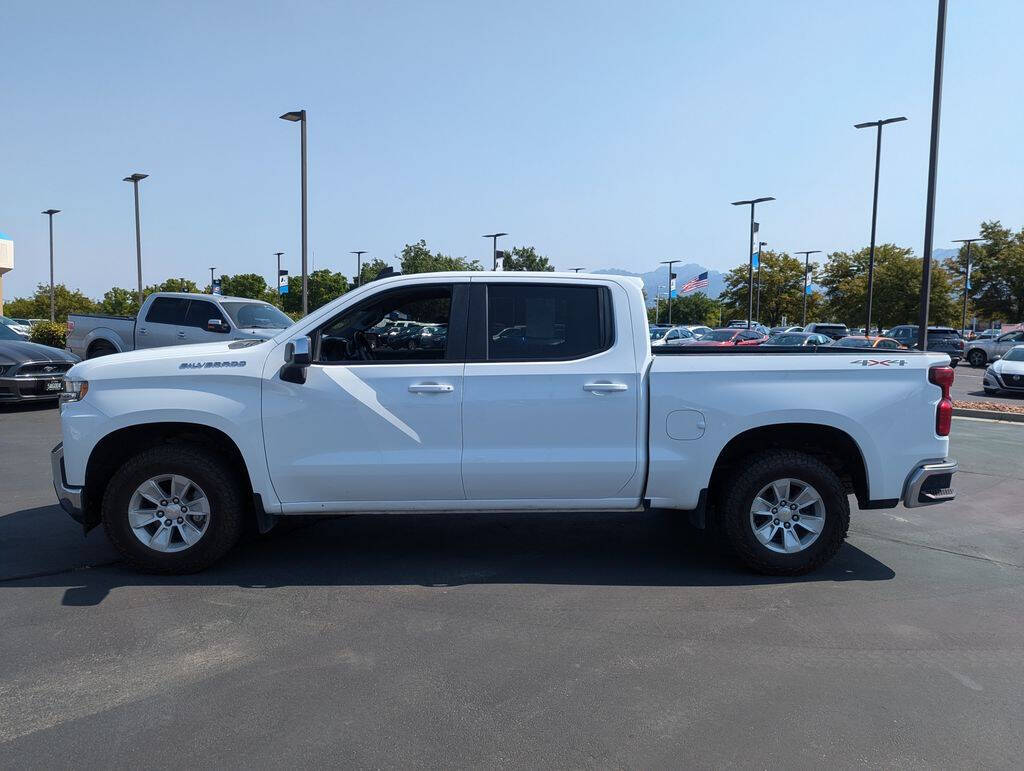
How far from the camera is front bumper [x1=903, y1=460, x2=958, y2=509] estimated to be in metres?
5.32

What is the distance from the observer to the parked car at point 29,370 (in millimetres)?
13188

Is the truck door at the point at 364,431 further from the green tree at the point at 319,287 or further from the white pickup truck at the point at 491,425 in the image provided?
the green tree at the point at 319,287

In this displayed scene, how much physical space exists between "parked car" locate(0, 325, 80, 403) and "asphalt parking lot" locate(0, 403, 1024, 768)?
787 cm

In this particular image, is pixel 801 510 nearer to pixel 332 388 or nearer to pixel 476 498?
pixel 476 498

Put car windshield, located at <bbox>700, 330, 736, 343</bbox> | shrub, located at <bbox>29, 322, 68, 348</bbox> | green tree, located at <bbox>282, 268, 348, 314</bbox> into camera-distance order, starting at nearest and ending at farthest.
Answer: shrub, located at <bbox>29, 322, 68, 348</bbox> → car windshield, located at <bbox>700, 330, 736, 343</bbox> → green tree, located at <bbox>282, 268, 348, 314</bbox>

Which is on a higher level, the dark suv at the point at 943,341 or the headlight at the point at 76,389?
the headlight at the point at 76,389

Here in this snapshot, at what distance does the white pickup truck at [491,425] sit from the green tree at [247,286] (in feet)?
247

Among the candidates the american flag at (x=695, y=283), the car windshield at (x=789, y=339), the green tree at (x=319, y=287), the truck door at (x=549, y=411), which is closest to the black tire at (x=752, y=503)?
the truck door at (x=549, y=411)

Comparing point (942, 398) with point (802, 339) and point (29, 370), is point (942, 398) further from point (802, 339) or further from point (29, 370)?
point (802, 339)

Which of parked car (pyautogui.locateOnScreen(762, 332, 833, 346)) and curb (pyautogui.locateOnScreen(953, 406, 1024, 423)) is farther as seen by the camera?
parked car (pyautogui.locateOnScreen(762, 332, 833, 346))

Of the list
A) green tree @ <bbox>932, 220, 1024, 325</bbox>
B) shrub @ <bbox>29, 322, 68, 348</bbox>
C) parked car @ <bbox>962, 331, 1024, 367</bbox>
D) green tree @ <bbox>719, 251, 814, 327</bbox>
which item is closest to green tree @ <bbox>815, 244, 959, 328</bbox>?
green tree @ <bbox>932, 220, 1024, 325</bbox>

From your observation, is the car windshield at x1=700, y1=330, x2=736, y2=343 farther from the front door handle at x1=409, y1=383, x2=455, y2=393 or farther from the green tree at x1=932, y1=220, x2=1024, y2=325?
the front door handle at x1=409, y1=383, x2=455, y2=393

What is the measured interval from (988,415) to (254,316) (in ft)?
44.1

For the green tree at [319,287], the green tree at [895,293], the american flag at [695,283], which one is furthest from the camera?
the green tree at [319,287]
